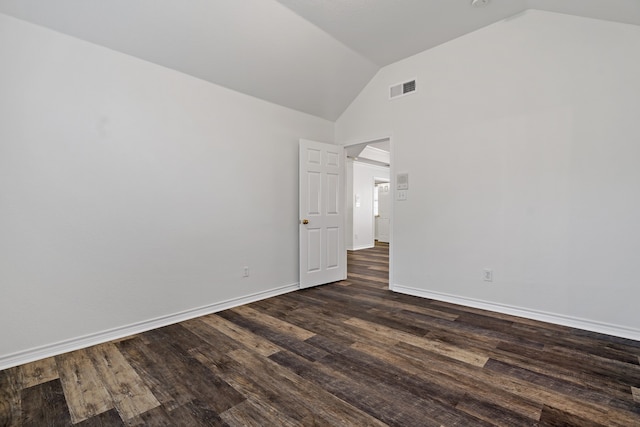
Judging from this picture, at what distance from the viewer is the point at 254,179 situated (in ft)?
12.4

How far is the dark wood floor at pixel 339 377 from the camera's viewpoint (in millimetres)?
1648

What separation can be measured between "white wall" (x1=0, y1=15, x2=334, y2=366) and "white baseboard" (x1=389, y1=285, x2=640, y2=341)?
231 cm

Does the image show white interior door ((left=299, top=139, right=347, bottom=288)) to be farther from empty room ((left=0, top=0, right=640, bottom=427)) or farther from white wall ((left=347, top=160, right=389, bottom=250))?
white wall ((left=347, top=160, right=389, bottom=250))

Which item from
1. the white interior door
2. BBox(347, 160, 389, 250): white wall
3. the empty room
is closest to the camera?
the empty room

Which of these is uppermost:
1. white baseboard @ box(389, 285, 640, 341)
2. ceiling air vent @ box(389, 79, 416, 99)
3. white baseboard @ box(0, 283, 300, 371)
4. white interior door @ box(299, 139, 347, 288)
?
ceiling air vent @ box(389, 79, 416, 99)

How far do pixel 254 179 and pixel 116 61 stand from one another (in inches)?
70.6

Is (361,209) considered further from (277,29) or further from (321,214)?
(277,29)

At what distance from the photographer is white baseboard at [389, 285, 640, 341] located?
2.62 meters

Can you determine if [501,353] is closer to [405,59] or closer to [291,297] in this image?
[291,297]

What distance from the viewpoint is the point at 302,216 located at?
4191mm

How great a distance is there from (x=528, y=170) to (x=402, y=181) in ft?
4.78

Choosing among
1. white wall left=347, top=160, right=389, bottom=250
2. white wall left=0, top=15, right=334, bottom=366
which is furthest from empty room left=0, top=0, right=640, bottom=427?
white wall left=347, top=160, right=389, bottom=250

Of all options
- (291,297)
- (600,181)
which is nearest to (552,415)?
(600,181)

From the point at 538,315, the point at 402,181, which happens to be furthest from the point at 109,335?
the point at 538,315
